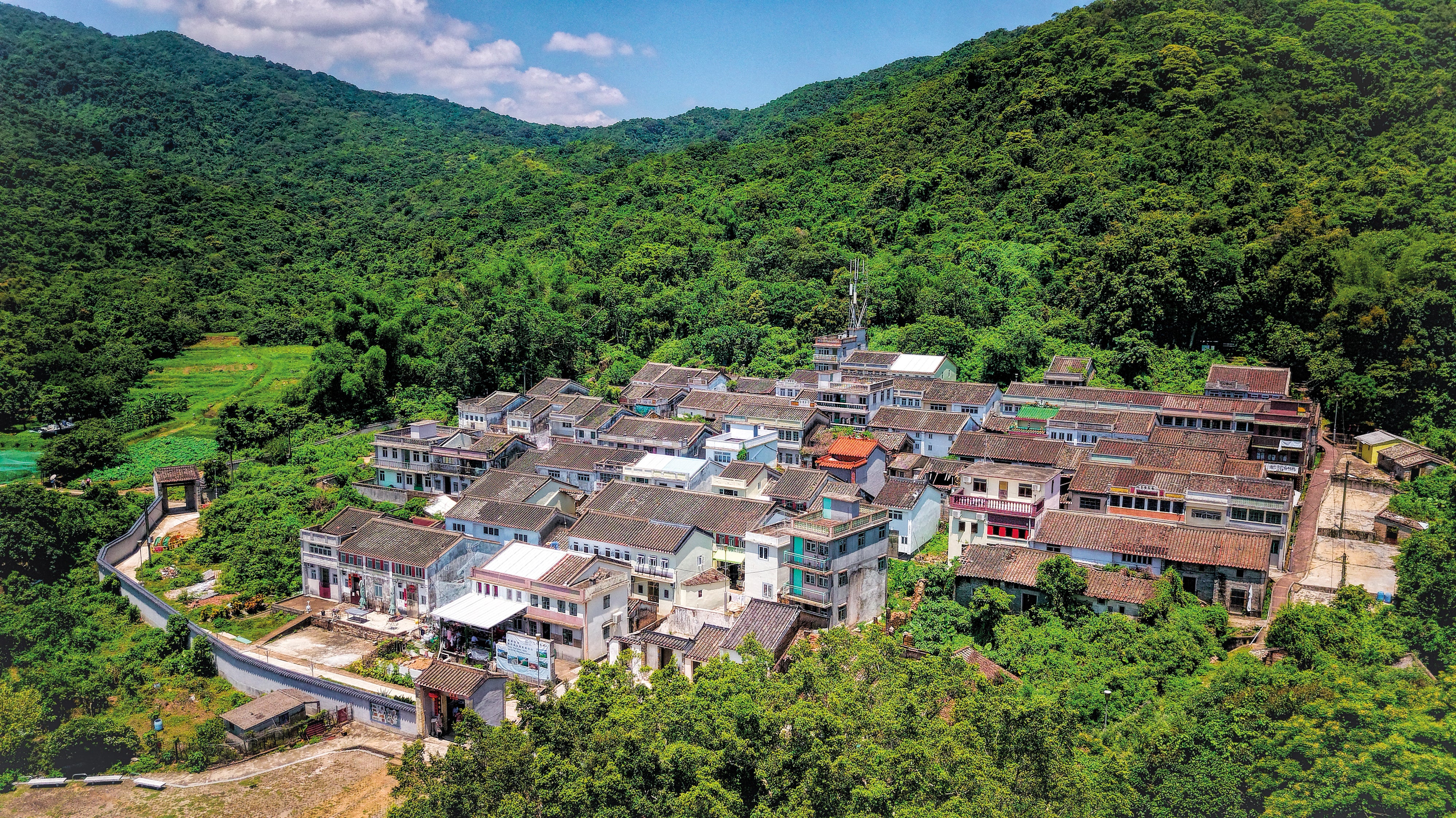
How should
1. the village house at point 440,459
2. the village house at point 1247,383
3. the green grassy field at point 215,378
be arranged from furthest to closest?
the green grassy field at point 215,378
the village house at point 440,459
the village house at point 1247,383

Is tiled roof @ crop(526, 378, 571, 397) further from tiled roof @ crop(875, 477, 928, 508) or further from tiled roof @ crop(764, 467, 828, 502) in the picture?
tiled roof @ crop(875, 477, 928, 508)

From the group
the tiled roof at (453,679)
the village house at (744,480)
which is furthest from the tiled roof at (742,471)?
the tiled roof at (453,679)

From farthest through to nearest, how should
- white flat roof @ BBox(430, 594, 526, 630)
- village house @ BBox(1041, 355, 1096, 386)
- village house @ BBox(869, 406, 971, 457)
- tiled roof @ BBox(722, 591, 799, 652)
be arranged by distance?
village house @ BBox(1041, 355, 1096, 386) < village house @ BBox(869, 406, 971, 457) < white flat roof @ BBox(430, 594, 526, 630) < tiled roof @ BBox(722, 591, 799, 652)

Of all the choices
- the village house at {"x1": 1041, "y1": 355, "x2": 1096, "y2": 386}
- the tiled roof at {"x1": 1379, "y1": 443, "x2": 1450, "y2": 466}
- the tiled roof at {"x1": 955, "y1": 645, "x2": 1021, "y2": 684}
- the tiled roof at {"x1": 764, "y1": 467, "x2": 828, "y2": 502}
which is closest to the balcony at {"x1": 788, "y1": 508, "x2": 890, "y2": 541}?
the tiled roof at {"x1": 764, "y1": 467, "x2": 828, "y2": 502}

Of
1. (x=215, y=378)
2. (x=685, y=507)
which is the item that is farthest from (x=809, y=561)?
(x=215, y=378)

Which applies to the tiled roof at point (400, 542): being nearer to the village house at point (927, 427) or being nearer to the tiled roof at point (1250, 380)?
the village house at point (927, 427)

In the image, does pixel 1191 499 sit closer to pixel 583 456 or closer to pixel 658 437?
pixel 658 437
